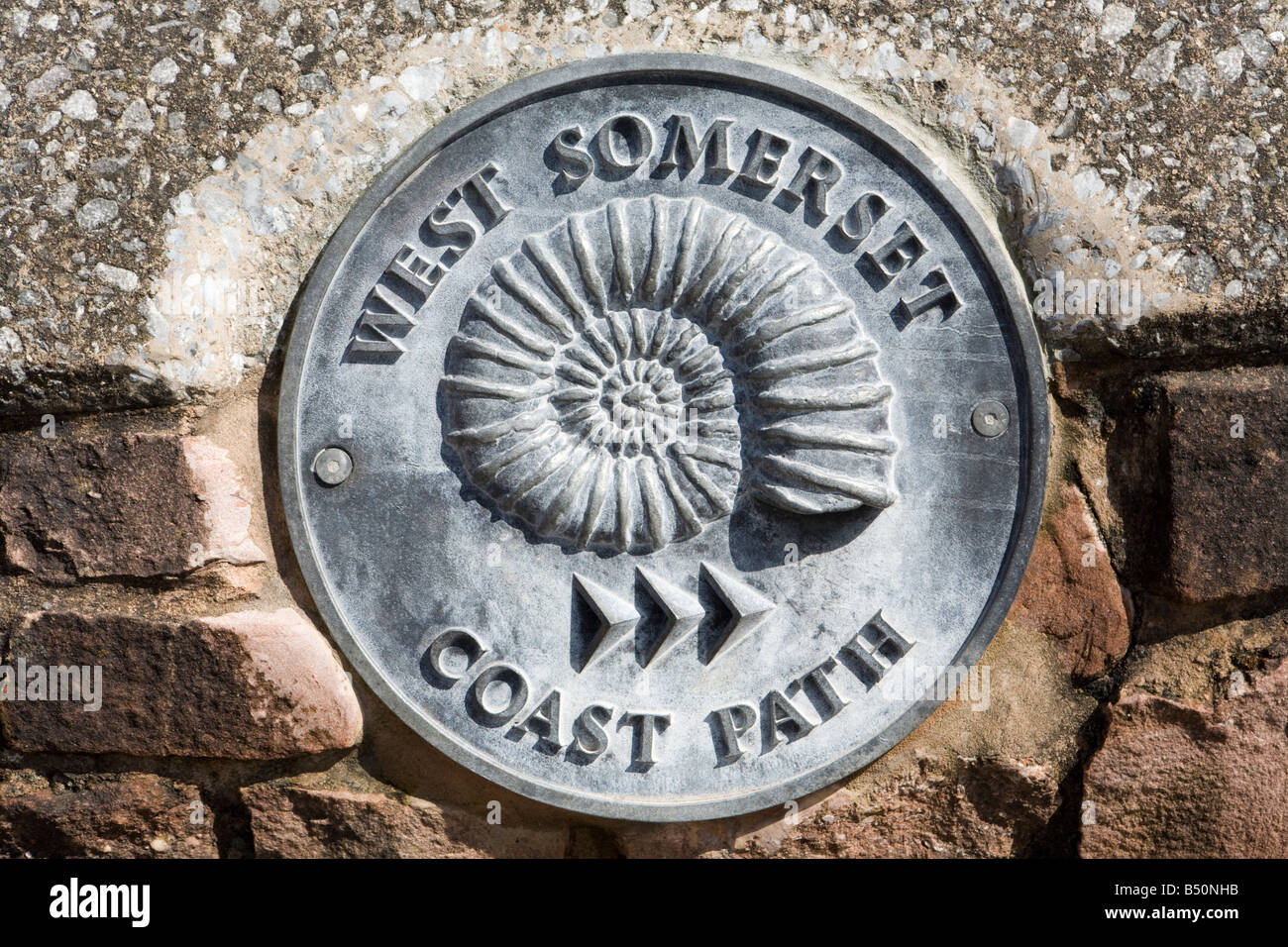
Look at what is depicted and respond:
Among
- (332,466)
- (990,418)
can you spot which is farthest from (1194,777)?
(332,466)

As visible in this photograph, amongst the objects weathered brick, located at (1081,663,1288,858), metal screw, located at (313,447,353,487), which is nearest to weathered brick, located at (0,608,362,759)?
metal screw, located at (313,447,353,487)

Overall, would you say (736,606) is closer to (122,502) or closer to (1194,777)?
(1194,777)

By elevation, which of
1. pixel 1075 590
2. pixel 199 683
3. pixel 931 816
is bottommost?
pixel 931 816

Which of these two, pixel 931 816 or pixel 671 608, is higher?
pixel 671 608

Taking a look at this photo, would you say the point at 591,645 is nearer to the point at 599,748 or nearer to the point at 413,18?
the point at 599,748

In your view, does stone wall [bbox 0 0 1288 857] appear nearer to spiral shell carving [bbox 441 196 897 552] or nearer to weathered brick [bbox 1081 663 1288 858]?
weathered brick [bbox 1081 663 1288 858]

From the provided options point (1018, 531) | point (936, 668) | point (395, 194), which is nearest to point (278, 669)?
point (395, 194)
